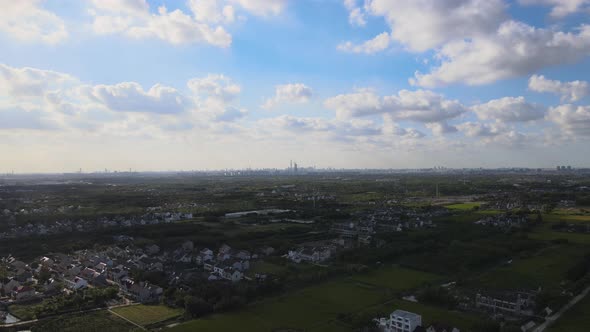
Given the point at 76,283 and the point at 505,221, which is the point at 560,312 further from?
the point at 505,221

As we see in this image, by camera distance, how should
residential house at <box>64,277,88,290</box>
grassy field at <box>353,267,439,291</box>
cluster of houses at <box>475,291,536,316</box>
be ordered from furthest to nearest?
grassy field at <box>353,267,439,291</box>
residential house at <box>64,277,88,290</box>
cluster of houses at <box>475,291,536,316</box>

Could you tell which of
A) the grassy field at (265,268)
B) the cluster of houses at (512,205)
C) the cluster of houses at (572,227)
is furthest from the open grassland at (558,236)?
the grassy field at (265,268)

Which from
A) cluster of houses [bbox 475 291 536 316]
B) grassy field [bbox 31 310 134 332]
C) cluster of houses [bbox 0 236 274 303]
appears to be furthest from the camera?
cluster of houses [bbox 0 236 274 303]

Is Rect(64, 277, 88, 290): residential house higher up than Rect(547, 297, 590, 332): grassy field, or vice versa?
Rect(64, 277, 88, 290): residential house

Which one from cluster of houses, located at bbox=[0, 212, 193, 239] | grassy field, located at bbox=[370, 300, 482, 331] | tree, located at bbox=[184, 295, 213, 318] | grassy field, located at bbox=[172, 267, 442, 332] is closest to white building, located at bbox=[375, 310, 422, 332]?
grassy field, located at bbox=[370, 300, 482, 331]

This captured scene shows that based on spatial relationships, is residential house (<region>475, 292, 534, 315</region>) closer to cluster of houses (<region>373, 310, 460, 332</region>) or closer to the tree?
cluster of houses (<region>373, 310, 460, 332</region>)

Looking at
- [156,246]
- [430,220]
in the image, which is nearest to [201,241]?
[156,246]

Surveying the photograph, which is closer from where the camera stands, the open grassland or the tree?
the tree
